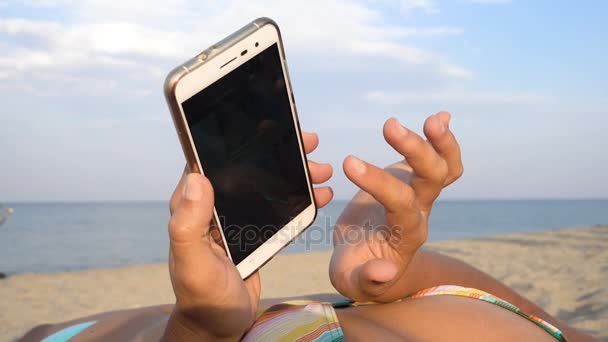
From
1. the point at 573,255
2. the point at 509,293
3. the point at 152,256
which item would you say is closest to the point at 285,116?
the point at 509,293

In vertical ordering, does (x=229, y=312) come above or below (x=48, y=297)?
above

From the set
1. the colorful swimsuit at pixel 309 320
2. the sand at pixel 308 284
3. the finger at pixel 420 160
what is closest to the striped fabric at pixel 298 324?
the colorful swimsuit at pixel 309 320

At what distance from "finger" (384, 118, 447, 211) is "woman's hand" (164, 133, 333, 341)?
440 millimetres

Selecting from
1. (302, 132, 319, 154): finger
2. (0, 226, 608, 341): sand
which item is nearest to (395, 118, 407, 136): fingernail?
(302, 132, 319, 154): finger

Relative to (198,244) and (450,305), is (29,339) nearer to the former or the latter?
(198,244)

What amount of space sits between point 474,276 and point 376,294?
1.21 feet

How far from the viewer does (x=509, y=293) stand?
147 centimetres

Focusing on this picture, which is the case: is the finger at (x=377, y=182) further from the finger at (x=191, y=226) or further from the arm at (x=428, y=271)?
the finger at (x=191, y=226)

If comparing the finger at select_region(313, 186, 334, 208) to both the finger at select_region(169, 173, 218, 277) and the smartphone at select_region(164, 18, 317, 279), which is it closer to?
the smartphone at select_region(164, 18, 317, 279)

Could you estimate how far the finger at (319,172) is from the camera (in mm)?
1484

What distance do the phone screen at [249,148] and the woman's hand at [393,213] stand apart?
207 millimetres

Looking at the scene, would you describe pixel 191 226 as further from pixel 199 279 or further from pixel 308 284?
pixel 308 284

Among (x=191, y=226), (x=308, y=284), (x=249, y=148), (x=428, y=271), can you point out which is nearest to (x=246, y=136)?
(x=249, y=148)

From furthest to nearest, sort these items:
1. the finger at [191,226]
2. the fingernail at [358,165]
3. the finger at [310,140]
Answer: the finger at [310,140], the fingernail at [358,165], the finger at [191,226]
